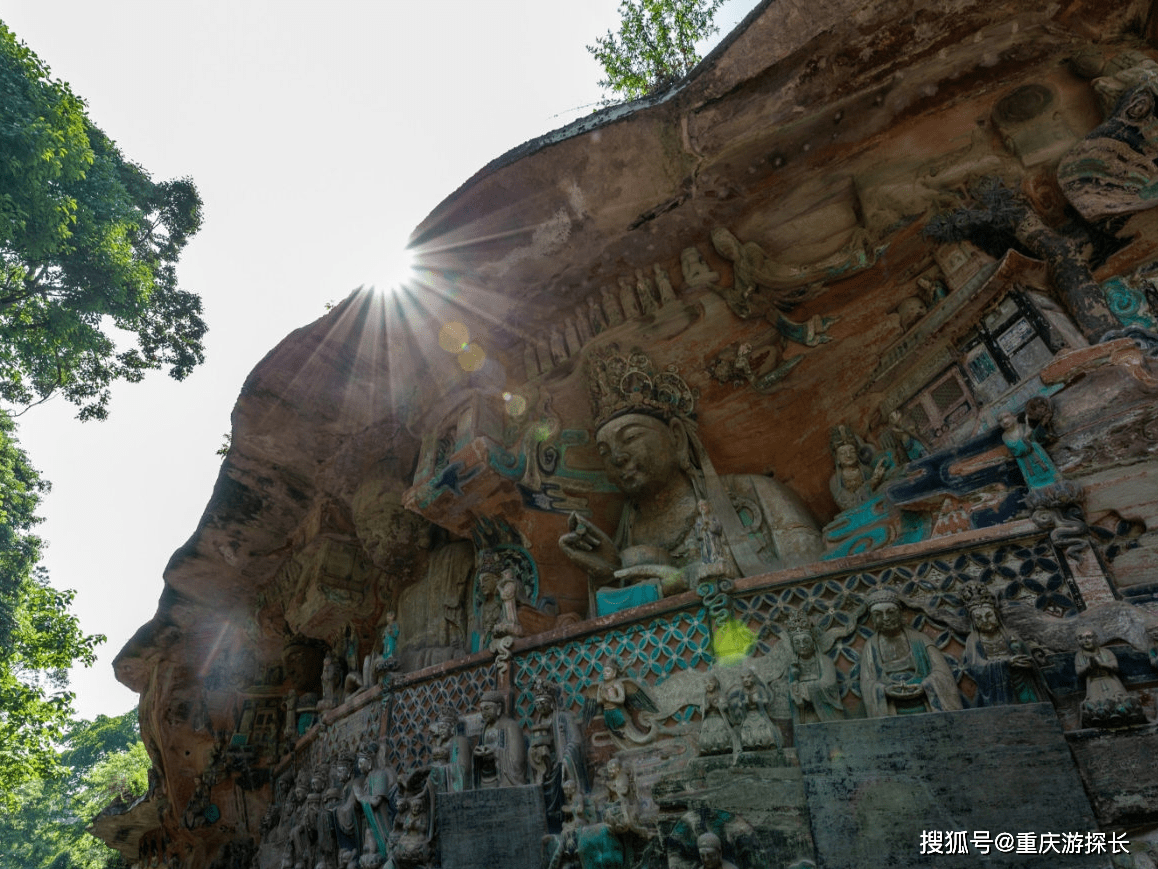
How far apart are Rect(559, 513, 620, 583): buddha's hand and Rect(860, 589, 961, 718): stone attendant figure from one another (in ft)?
8.21

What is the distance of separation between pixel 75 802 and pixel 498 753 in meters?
25.6

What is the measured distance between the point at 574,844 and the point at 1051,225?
5.35m

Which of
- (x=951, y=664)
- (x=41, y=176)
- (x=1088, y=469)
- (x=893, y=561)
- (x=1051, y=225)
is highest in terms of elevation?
(x=41, y=176)

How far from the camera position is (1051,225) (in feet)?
16.5

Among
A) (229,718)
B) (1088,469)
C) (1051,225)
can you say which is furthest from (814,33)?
(229,718)

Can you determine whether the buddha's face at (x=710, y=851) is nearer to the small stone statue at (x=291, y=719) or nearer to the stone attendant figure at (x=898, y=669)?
the stone attendant figure at (x=898, y=669)

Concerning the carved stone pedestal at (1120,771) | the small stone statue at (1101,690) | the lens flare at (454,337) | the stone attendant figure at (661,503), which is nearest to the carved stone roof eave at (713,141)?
the lens flare at (454,337)

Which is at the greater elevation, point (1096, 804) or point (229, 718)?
point (229, 718)

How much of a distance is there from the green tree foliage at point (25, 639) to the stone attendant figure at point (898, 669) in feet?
44.3

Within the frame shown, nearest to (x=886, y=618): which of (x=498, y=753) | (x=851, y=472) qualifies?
(x=851, y=472)

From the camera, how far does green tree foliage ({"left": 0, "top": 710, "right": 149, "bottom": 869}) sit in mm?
22188

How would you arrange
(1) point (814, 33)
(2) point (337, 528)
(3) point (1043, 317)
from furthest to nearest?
(2) point (337, 528) < (1) point (814, 33) < (3) point (1043, 317)

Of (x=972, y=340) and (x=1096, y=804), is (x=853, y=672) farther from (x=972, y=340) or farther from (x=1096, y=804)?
(x=972, y=340)

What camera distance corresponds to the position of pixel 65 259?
10.3 m
